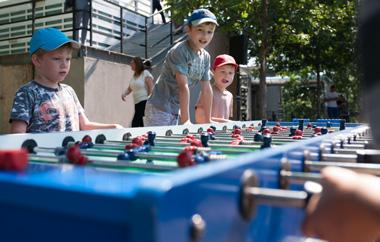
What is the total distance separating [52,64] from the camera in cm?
265

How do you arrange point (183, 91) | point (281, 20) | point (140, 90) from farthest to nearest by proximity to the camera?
1. point (281, 20)
2. point (140, 90)
3. point (183, 91)

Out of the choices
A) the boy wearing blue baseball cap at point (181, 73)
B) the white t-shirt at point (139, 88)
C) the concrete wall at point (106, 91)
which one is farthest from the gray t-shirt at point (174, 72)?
the concrete wall at point (106, 91)

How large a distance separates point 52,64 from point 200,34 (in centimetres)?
→ 142

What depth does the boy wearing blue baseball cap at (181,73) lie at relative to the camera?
11.5 feet

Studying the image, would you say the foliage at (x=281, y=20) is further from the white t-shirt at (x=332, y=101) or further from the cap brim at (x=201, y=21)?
the cap brim at (x=201, y=21)

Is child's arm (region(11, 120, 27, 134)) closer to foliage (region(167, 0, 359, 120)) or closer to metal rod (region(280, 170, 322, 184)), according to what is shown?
metal rod (region(280, 170, 322, 184))

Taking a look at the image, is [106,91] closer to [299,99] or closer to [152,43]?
[152,43]

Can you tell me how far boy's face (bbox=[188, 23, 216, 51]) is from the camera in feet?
11.9

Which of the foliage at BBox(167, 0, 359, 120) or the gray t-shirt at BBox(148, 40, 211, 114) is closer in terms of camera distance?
the gray t-shirt at BBox(148, 40, 211, 114)

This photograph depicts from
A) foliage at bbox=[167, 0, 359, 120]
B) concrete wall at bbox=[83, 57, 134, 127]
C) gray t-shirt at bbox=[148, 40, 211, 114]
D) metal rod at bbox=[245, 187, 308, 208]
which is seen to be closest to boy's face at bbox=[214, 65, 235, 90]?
gray t-shirt at bbox=[148, 40, 211, 114]

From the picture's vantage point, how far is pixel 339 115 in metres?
11.6

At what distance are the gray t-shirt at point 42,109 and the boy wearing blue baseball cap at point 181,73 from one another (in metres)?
1.05

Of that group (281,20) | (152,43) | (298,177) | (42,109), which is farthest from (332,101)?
(298,177)

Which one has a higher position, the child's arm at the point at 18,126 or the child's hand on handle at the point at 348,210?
the child's arm at the point at 18,126
